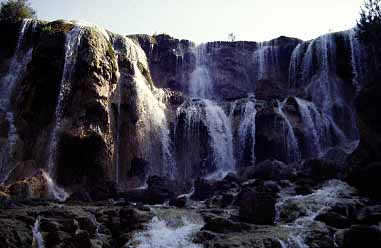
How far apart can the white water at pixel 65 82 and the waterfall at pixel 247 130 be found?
39.2ft

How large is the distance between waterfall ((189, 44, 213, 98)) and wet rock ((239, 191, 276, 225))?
24.8 m

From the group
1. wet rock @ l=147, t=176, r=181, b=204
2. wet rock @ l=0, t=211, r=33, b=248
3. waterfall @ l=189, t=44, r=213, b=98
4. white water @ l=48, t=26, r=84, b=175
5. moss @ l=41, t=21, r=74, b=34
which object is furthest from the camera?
waterfall @ l=189, t=44, r=213, b=98

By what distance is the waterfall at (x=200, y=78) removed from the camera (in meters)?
41.8

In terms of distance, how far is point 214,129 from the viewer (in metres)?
32.9

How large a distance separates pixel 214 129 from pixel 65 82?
1076 cm

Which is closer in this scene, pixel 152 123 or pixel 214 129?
pixel 152 123

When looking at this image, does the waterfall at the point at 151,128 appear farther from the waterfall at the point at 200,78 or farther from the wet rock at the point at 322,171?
the wet rock at the point at 322,171

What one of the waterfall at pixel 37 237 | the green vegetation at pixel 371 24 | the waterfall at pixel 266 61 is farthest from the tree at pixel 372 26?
the waterfall at pixel 37 237

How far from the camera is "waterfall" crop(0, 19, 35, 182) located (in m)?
26.8

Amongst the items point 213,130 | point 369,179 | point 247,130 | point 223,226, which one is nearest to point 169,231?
point 223,226

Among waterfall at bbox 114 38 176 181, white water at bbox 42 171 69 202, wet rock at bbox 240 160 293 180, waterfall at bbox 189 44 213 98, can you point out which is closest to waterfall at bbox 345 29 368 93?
waterfall at bbox 189 44 213 98

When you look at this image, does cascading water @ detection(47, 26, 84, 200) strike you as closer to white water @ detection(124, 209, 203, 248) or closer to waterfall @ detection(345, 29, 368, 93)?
white water @ detection(124, 209, 203, 248)

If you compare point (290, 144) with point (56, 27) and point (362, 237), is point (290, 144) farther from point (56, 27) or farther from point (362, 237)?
point (56, 27)

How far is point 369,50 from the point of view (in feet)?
114
